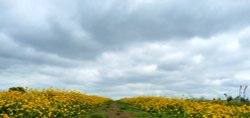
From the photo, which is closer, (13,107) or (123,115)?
(13,107)

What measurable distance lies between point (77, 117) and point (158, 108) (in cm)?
599

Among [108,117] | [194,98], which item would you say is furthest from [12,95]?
[194,98]

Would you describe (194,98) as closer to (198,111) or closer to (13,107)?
(198,111)

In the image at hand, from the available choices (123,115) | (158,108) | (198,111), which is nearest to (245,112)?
(198,111)

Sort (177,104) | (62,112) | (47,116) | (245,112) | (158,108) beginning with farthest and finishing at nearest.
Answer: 1. (177,104)
2. (158,108)
3. (245,112)
4. (62,112)
5. (47,116)

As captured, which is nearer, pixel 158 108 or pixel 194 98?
pixel 158 108

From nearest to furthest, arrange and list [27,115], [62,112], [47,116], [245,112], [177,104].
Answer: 1. [27,115]
2. [47,116]
3. [62,112]
4. [245,112]
5. [177,104]

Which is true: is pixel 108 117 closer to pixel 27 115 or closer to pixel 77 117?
pixel 77 117

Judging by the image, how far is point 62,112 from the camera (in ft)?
52.8

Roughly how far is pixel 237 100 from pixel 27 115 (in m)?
20.8

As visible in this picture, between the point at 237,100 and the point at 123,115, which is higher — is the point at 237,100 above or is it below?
above

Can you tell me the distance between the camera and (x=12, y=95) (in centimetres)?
1800

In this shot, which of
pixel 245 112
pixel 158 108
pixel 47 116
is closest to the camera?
pixel 47 116

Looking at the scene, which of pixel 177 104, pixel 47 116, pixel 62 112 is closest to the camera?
pixel 47 116
